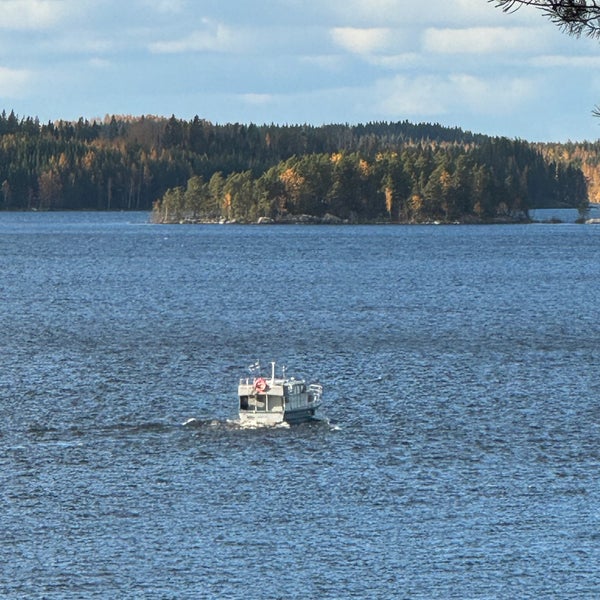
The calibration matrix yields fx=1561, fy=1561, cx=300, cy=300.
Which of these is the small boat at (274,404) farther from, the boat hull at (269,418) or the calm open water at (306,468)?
the calm open water at (306,468)

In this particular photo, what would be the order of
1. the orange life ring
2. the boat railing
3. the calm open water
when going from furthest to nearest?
the boat railing, the orange life ring, the calm open water

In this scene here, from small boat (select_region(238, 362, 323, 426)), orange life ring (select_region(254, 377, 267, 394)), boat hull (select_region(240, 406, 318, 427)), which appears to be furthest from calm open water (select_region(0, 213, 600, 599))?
orange life ring (select_region(254, 377, 267, 394))

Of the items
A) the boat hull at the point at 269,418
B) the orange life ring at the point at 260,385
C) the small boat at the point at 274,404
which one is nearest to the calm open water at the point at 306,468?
the boat hull at the point at 269,418

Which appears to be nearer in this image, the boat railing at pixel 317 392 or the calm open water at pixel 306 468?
the calm open water at pixel 306 468

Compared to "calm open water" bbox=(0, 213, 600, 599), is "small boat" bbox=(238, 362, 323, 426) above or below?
above

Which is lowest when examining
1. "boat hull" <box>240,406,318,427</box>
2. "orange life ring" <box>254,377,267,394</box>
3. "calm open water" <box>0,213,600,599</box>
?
"calm open water" <box>0,213,600,599</box>

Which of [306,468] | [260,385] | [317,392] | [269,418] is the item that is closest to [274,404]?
[269,418]

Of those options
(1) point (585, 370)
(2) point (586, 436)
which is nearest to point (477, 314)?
(1) point (585, 370)

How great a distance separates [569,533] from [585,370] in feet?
133

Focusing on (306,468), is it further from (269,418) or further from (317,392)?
(317,392)

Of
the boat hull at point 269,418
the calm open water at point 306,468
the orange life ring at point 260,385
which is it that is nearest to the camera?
the calm open water at point 306,468

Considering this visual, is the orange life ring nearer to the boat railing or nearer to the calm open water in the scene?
the calm open water

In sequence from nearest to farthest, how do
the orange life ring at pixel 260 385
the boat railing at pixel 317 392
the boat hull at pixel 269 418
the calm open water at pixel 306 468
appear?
the calm open water at pixel 306 468, the boat hull at pixel 269 418, the orange life ring at pixel 260 385, the boat railing at pixel 317 392

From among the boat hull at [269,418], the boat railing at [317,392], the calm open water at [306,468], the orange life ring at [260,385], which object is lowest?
the calm open water at [306,468]
